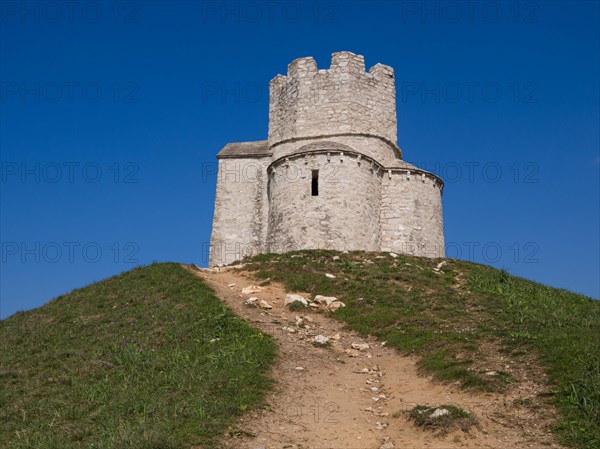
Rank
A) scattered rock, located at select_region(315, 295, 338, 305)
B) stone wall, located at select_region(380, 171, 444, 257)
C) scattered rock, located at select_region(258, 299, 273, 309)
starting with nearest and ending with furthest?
scattered rock, located at select_region(258, 299, 273, 309)
scattered rock, located at select_region(315, 295, 338, 305)
stone wall, located at select_region(380, 171, 444, 257)

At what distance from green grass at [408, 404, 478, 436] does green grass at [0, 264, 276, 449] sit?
3329 mm

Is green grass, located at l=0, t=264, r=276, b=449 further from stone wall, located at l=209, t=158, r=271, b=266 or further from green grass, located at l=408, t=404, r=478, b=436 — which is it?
stone wall, located at l=209, t=158, r=271, b=266

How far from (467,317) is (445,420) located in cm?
770

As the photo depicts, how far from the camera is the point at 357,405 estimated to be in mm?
12125

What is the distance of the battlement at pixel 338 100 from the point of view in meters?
33.2

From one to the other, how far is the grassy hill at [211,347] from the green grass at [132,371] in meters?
0.04

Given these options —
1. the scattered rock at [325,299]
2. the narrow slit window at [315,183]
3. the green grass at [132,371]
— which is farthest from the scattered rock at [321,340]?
the narrow slit window at [315,183]

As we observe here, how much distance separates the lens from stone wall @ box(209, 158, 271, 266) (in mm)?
33344

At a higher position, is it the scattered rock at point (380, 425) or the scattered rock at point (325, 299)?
the scattered rock at point (325, 299)

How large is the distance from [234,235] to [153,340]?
17.6 m

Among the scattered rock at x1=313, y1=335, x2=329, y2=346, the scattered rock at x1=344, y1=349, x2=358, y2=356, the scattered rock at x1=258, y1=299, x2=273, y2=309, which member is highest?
the scattered rock at x1=258, y1=299, x2=273, y2=309

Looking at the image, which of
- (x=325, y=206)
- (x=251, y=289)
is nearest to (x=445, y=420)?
(x=251, y=289)

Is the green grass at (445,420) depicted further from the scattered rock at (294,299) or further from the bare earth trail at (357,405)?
the scattered rock at (294,299)

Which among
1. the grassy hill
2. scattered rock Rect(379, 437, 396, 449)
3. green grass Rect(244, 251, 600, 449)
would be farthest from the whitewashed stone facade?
scattered rock Rect(379, 437, 396, 449)
